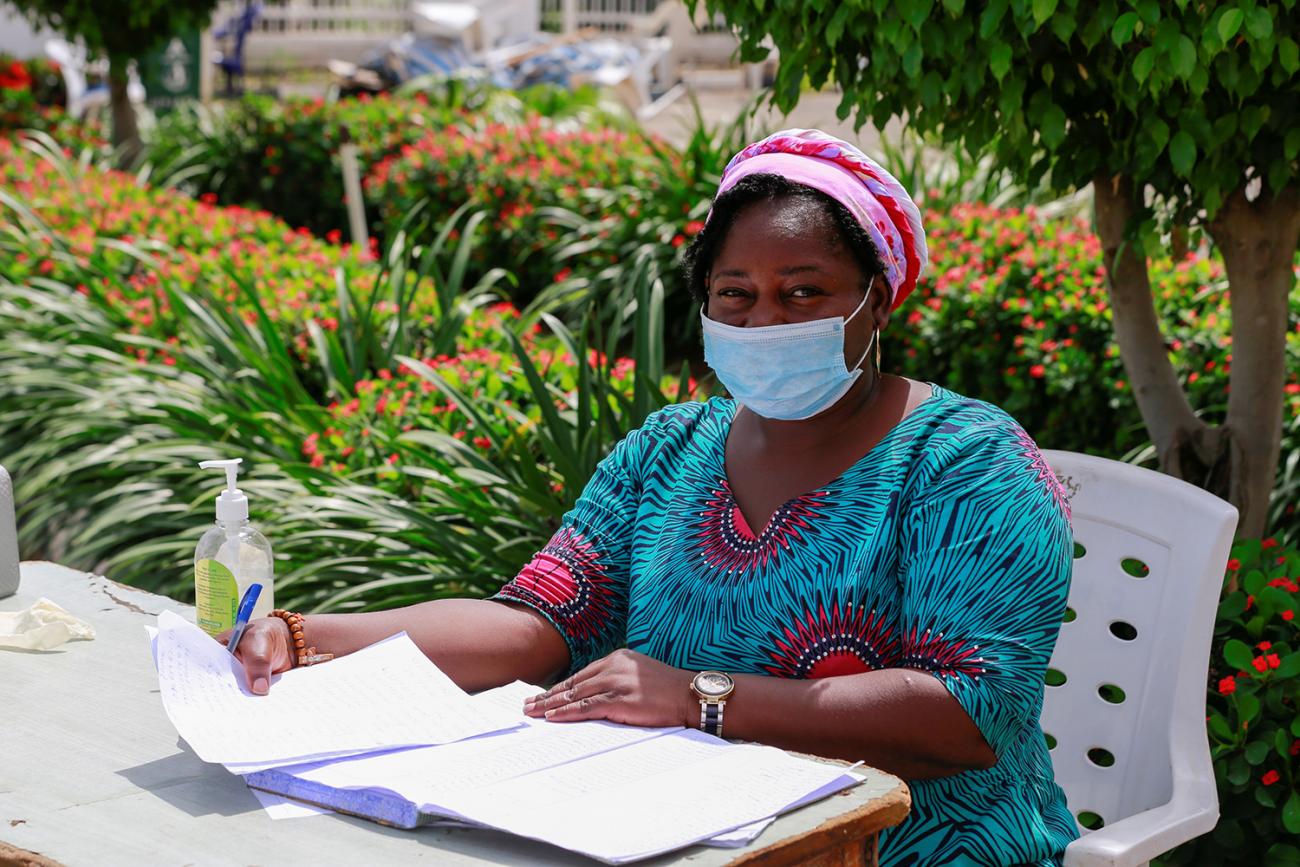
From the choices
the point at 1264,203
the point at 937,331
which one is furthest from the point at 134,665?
the point at 937,331

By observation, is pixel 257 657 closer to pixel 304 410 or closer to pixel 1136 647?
pixel 1136 647

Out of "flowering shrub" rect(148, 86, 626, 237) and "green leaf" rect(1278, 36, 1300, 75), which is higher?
"green leaf" rect(1278, 36, 1300, 75)

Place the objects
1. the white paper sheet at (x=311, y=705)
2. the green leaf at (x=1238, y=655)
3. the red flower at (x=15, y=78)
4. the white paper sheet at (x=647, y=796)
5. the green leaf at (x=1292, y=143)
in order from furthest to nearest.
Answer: the red flower at (x=15, y=78) → the green leaf at (x=1292, y=143) → the green leaf at (x=1238, y=655) → the white paper sheet at (x=311, y=705) → the white paper sheet at (x=647, y=796)

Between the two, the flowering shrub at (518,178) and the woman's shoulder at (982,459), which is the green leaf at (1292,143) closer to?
the woman's shoulder at (982,459)

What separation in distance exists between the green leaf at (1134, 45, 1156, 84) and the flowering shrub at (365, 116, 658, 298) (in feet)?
13.8

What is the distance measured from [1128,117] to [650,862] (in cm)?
229

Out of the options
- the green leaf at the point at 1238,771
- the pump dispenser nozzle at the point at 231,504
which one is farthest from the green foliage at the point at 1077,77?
the pump dispenser nozzle at the point at 231,504

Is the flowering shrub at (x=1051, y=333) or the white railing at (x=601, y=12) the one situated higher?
the white railing at (x=601, y=12)

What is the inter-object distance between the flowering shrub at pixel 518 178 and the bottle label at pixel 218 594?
15.1 ft

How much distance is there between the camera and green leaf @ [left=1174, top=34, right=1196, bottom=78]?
268 cm

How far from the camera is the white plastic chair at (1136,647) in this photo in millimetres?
2373

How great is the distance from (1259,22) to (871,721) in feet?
4.79

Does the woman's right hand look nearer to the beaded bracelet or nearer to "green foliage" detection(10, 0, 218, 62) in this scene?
the beaded bracelet

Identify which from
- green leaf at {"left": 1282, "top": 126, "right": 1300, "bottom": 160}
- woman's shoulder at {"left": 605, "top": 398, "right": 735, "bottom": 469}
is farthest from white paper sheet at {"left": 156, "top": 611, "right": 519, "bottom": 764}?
green leaf at {"left": 1282, "top": 126, "right": 1300, "bottom": 160}
